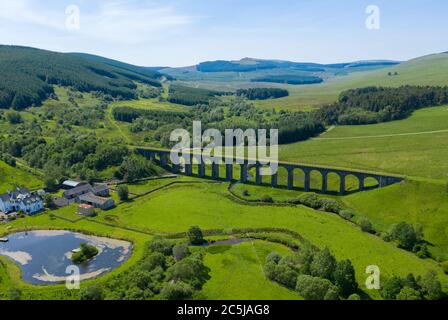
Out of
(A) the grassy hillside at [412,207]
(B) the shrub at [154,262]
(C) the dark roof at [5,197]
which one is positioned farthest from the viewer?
(C) the dark roof at [5,197]

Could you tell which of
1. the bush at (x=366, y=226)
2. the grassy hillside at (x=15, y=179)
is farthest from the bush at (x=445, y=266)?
the grassy hillside at (x=15, y=179)

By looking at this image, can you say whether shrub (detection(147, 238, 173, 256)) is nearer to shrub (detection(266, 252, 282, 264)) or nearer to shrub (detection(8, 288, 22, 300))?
shrub (detection(266, 252, 282, 264))

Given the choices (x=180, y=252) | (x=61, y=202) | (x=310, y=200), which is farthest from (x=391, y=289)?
(x=61, y=202)

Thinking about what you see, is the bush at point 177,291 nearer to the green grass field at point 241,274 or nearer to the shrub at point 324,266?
the green grass field at point 241,274

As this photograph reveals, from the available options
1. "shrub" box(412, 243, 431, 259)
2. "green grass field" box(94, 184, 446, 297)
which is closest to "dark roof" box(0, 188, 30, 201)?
"green grass field" box(94, 184, 446, 297)

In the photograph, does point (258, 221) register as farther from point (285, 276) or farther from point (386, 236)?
point (285, 276)

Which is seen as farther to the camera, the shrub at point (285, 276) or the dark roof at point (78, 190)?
the dark roof at point (78, 190)
